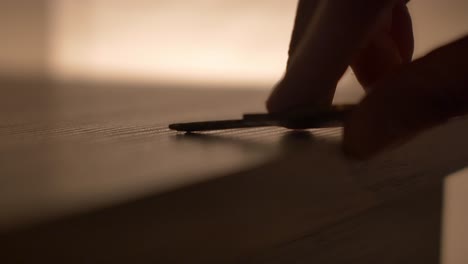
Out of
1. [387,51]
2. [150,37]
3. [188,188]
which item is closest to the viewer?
[188,188]

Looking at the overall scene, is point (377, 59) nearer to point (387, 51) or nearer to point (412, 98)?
point (387, 51)

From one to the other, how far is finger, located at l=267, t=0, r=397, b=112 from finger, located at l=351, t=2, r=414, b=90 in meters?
0.09

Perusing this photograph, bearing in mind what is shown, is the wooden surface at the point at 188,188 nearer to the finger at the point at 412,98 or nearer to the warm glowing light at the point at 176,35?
the finger at the point at 412,98

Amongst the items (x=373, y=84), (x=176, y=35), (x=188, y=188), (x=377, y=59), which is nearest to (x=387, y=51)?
(x=377, y=59)

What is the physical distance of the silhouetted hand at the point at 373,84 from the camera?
20 cm

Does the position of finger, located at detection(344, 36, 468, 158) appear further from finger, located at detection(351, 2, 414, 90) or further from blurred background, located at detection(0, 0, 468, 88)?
blurred background, located at detection(0, 0, 468, 88)

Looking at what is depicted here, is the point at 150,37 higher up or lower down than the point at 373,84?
higher up

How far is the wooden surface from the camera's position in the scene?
0.12 meters

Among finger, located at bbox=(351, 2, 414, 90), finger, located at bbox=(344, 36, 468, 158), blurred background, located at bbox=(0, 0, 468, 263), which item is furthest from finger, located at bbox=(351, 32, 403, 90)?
blurred background, located at bbox=(0, 0, 468, 263)

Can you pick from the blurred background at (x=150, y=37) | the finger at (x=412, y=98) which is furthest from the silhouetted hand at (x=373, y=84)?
the blurred background at (x=150, y=37)

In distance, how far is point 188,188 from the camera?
147mm

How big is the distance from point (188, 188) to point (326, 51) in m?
0.12

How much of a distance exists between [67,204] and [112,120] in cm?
16

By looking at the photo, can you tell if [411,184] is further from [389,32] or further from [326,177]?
[389,32]
